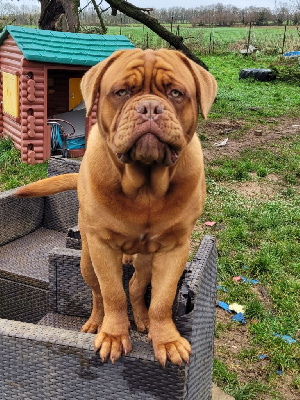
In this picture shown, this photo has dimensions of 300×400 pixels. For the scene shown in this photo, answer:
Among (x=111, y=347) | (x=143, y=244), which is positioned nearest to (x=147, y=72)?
(x=143, y=244)

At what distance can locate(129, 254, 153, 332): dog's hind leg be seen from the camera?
2.24m

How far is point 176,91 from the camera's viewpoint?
1.73 metres

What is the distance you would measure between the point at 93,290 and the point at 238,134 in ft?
23.9

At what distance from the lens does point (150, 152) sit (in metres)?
1.62

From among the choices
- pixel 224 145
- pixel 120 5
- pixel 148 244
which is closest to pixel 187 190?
pixel 148 244

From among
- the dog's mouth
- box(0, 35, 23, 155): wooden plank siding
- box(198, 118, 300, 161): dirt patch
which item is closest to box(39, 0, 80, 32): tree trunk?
box(0, 35, 23, 155): wooden plank siding

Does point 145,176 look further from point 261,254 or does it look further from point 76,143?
point 76,143

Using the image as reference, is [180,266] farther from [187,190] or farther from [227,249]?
[227,249]

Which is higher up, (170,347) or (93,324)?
(170,347)

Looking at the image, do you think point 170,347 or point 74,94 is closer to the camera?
point 170,347

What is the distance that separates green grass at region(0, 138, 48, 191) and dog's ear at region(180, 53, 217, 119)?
4712 mm

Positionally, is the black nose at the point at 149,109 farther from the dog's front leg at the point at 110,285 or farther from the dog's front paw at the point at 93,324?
the dog's front paw at the point at 93,324

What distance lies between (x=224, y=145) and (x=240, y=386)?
5832mm

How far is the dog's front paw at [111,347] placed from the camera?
5.71 feet
